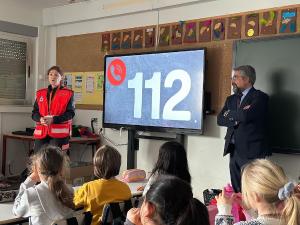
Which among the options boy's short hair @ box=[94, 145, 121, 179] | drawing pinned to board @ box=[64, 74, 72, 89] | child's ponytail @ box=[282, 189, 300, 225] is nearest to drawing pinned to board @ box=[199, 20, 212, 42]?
drawing pinned to board @ box=[64, 74, 72, 89]

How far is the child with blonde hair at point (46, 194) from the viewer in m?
2.15

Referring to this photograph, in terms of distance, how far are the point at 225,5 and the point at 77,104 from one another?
2.66m

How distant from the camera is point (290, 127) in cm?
384

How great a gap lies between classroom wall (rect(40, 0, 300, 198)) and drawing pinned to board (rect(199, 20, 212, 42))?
10 centimetres

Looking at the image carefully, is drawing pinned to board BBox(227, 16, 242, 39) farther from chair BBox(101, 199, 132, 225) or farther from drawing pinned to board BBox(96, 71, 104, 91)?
chair BBox(101, 199, 132, 225)

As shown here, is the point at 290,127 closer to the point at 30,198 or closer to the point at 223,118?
the point at 223,118

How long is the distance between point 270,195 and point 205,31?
3191 millimetres

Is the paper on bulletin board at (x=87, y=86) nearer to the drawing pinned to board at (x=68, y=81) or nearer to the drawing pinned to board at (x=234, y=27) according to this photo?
the drawing pinned to board at (x=68, y=81)

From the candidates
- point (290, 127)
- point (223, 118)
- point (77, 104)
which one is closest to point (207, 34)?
point (223, 118)

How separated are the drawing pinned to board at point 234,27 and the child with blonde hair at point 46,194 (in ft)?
8.48

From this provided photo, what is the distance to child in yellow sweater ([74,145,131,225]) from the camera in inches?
91.7

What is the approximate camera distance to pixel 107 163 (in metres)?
2.45

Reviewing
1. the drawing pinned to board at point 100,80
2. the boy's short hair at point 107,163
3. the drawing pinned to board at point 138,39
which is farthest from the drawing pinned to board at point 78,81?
the boy's short hair at point 107,163

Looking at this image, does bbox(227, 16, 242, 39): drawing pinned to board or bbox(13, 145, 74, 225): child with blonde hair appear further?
bbox(227, 16, 242, 39): drawing pinned to board
